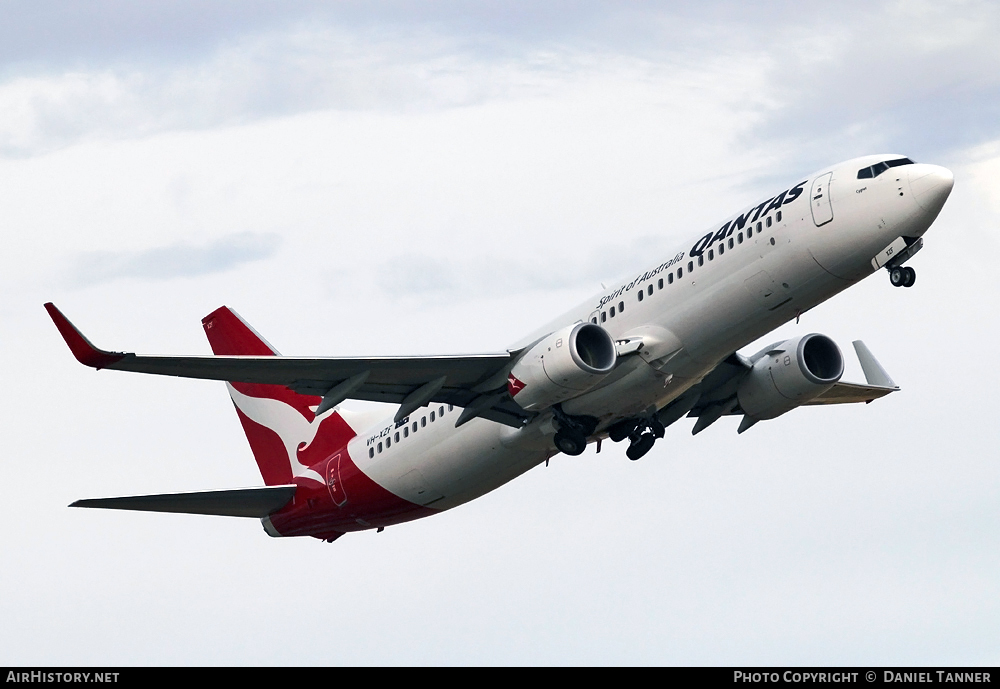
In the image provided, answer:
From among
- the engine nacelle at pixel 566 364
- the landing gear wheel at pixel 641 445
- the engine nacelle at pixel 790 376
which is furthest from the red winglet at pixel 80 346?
the engine nacelle at pixel 790 376

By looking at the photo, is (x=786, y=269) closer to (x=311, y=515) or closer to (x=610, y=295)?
(x=610, y=295)

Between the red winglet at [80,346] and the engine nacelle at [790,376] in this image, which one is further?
the engine nacelle at [790,376]

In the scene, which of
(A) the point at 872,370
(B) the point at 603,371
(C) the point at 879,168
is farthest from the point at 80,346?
(A) the point at 872,370

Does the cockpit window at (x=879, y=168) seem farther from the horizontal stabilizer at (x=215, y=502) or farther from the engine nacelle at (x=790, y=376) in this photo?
the horizontal stabilizer at (x=215, y=502)

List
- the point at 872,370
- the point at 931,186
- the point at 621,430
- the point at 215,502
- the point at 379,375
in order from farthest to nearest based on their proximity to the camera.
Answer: the point at 872,370 → the point at 215,502 → the point at 621,430 → the point at 379,375 → the point at 931,186

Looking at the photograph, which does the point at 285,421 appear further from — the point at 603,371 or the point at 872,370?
the point at 872,370

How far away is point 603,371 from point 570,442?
11.4 ft

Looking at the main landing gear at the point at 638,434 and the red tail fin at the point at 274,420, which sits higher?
the red tail fin at the point at 274,420

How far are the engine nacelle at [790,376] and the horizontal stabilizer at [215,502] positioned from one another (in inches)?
532

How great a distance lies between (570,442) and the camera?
37656 mm

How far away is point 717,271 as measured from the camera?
3481cm

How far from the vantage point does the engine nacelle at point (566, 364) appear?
34750 millimetres
